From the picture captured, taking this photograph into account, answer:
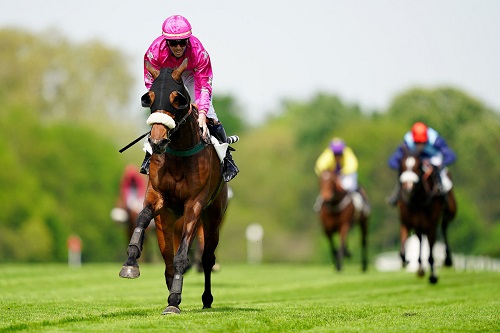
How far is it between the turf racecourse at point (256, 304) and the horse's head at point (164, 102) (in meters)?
1.71

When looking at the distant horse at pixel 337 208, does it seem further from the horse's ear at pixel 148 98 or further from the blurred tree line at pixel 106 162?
the blurred tree line at pixel 106 162

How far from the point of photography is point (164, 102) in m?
11.6

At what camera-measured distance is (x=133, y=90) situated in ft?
252

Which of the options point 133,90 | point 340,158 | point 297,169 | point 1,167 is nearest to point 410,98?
point 297,169

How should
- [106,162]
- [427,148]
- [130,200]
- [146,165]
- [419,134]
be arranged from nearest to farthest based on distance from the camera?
[146,165] → [419,134] → [427,148] → [130,200] → [106,162]

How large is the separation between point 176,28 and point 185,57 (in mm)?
403

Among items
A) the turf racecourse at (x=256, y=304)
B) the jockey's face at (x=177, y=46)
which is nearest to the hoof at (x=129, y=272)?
the turf racecourse at (x=256, y=304)

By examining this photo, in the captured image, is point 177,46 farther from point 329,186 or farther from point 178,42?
point 329,186

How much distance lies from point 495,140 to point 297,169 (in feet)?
55.2

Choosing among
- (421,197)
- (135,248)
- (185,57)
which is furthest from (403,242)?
(135,248)

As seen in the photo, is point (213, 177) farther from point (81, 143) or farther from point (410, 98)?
point (410, 98)

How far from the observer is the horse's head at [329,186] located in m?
28.6

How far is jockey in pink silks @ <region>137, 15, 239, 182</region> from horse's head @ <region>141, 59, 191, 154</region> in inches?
9.9

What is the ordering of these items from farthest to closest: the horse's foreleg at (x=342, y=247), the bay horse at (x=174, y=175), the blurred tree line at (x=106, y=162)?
the blurred tree line at (x=106, y=162) < the horse's foreleg at (x=342, y=247) < the bay horse at (x=174, y=175)
